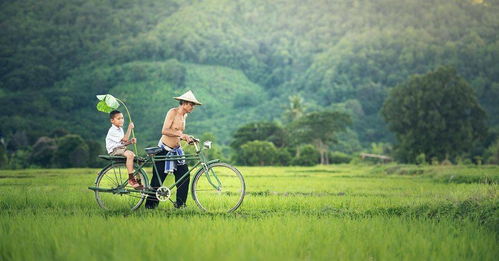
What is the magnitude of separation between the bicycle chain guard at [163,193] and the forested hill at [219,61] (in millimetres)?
71561

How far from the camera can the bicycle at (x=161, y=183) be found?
8.50 m

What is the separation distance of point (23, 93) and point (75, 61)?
3112cm

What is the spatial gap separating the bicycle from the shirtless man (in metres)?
0.12

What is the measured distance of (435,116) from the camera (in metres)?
44.9

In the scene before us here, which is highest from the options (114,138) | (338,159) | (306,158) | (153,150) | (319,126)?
(319,126)

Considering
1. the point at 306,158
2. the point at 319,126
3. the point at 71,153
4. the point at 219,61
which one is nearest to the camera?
the point at 71,153

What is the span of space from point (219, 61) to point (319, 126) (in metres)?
97.1

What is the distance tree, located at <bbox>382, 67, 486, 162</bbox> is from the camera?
148 ft

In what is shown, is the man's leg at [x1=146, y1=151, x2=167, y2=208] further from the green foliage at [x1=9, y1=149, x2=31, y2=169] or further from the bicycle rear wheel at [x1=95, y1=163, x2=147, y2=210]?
the green foliage at [x1=9, y1=149, x2=31, y2=169]

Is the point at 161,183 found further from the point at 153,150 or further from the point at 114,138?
the point at 114,138

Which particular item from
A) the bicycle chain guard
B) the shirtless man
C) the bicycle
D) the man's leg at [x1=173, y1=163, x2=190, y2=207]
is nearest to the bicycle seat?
the bicycle

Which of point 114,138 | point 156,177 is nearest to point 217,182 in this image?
point 156,177

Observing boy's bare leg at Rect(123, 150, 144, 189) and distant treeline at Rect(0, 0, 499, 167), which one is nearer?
boy's bare leg at Rect(123, 150, 144, 189)

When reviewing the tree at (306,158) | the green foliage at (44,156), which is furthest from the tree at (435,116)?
the green foliage at (44,156)
